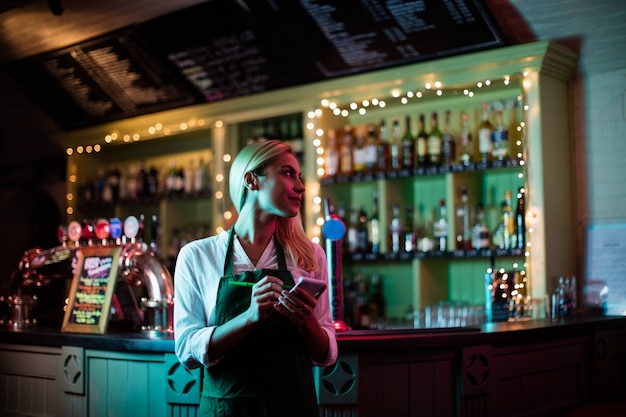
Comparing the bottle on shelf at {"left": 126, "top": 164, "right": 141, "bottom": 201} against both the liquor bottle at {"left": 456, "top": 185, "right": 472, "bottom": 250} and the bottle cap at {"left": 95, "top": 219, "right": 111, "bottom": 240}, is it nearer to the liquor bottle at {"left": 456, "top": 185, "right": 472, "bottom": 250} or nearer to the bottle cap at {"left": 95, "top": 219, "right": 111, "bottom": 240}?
the bottle cap at {"left": 95, "top": 219, "right": 111, "bottom": 240}

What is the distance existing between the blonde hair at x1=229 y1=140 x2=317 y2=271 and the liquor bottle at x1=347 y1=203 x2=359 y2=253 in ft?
9.14

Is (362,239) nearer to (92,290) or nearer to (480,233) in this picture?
(480,233)

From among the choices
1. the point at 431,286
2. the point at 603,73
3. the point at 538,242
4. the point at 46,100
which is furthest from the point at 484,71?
the point at 46,100

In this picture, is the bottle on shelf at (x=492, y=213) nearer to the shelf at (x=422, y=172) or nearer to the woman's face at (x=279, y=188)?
the shelf at (x=422, y=172)

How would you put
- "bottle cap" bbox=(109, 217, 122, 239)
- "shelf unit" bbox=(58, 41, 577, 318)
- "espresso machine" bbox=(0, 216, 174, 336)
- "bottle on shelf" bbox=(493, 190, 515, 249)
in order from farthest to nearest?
"bottle on shelf" bbox=(493, 190, 515, 249)
"shelf unit" bbox=(58, 41, 577, 318)
"bottle cap" bbox=(109, 217, 122, 239)
"espresso machine" bbox=(0, 216, 174, 336)

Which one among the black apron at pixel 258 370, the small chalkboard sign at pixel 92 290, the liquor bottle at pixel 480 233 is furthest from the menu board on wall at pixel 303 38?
the black apron at pixel 258 370

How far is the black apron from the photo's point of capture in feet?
6.93

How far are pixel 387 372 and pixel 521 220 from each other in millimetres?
1737

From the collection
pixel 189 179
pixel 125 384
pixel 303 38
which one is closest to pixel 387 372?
pixel 125 384

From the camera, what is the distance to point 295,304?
6.48ft

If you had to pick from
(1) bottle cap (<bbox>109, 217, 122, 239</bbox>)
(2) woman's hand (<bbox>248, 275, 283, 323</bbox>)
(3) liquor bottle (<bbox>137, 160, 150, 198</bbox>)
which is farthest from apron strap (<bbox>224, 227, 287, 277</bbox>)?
(3) liquor bottle (<bbox>137, 160, 150, 198</bbox>)

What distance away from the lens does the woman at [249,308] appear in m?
2.11

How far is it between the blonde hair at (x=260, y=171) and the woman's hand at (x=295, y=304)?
0.24 meters

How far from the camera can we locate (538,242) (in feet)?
13.8
